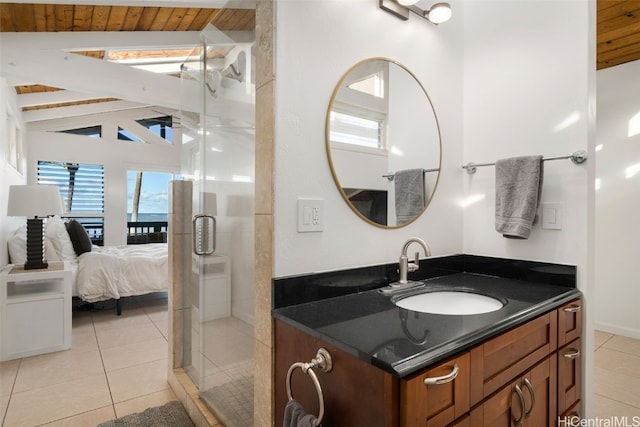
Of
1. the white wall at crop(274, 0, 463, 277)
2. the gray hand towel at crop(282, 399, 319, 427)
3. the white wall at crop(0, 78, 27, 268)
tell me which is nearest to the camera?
the gray hand towel at crop(282, 399, 319, 427)

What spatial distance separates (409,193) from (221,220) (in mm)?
952

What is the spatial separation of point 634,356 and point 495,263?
192 cm

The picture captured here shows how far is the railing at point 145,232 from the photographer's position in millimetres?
6508

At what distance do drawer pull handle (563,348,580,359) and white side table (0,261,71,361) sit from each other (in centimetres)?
354

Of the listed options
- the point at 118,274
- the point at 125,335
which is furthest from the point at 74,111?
the point at 125,335

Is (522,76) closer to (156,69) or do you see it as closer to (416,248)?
(416,248)

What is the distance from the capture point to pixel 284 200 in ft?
4.01

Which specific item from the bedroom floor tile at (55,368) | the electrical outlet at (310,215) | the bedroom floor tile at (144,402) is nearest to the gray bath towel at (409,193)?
the electrical outlet at (310,215)

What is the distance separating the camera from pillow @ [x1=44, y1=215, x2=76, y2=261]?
3703 millimetres

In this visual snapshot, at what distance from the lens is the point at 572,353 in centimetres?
145

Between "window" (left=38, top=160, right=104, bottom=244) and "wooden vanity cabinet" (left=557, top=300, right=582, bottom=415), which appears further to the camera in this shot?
"window" (left=38, top=160, right=104, bottom=244)

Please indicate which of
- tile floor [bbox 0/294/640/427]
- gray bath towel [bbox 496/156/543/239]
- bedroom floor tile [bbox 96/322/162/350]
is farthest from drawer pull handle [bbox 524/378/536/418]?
bedroom floor tile [bbox 96/322/162/350]

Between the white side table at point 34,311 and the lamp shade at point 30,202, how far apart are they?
51 cm

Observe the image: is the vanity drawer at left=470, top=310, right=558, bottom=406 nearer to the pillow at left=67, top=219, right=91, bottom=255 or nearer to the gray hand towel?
the gray hand towel
